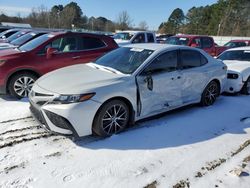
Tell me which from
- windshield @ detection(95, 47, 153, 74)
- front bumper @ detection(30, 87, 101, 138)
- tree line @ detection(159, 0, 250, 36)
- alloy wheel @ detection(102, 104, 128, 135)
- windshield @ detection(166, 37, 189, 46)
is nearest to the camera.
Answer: front bumper @ detection(30, 87, 101, 138)

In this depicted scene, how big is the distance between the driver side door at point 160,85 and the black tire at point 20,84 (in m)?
3.04

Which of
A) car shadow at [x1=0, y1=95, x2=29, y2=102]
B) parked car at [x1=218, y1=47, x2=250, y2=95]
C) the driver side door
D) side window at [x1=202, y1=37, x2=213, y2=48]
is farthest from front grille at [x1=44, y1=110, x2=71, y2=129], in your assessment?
side window at [x1=202, y1=37, x2=213, y2=48]

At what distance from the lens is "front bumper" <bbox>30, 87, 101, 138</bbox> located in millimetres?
3473

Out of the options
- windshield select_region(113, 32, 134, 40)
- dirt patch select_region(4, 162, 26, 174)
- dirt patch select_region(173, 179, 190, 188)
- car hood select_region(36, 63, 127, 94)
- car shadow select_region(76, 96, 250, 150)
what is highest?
windshield select_region(113, 32, 134, 40)

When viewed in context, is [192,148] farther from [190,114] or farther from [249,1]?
[249,1]

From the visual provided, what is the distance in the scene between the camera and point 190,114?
5168mm

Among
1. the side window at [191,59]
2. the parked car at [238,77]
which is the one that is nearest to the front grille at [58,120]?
the side window at [191,59]

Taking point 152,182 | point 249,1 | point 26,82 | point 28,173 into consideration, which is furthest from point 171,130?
point 249,1

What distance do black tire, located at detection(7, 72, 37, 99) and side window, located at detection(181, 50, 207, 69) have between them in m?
3.58

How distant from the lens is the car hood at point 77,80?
12.0ft

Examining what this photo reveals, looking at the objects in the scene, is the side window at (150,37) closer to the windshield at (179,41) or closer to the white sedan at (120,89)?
the windshield at (179,41)

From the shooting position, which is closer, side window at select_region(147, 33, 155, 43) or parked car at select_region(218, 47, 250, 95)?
parked car at select_region(218, 47, 250, 95)

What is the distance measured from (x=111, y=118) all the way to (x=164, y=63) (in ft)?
5.07

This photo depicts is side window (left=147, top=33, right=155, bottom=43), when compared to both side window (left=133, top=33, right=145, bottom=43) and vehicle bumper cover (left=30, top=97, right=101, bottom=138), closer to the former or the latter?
side window (left=133, top=33, right=145, bottom=43)
